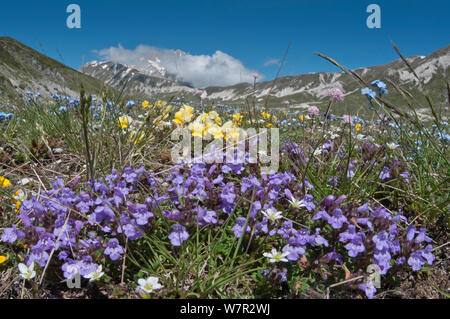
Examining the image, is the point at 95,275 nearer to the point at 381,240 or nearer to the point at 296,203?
the point at 296,203

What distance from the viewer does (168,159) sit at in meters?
3.89

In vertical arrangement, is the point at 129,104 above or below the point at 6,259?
above

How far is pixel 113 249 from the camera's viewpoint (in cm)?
211

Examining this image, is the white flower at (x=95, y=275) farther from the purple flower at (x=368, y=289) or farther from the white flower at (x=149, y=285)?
the purple flower at (x=368, y=289)

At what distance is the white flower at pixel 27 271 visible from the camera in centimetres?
191

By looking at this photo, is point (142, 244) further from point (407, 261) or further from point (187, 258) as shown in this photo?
point (407, 261)

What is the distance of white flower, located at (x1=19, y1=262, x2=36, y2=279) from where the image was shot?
191cm

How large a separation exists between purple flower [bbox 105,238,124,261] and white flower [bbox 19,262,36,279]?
0.49 meters

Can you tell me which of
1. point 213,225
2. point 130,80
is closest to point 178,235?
point 213,225

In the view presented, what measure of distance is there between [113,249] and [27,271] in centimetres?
57

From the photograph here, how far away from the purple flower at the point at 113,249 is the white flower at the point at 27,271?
489 millimetres

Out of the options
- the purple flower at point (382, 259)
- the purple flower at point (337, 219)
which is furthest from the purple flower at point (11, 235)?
the purple flower at point (382, 259)
